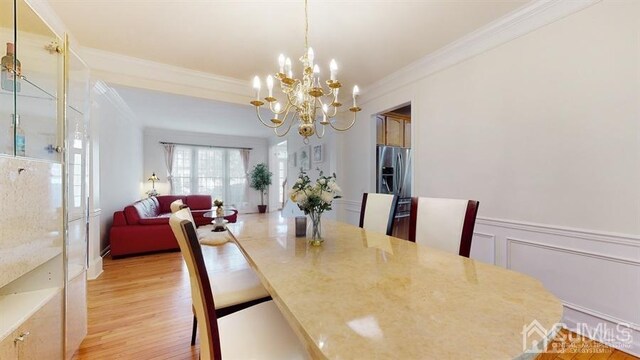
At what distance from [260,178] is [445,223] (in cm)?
704

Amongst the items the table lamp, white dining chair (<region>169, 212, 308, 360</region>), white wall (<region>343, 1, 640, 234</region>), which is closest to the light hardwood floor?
white dining chair (<region>169, 212, 308, 360</region>)

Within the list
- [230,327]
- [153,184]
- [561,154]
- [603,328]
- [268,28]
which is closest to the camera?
[230,327]

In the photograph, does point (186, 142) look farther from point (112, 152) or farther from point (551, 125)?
point (551, 125)

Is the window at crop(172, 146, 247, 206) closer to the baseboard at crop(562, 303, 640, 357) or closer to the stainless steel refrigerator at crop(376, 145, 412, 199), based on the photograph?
the stainless steel refrigerator at crop(376, 145, 412, 199)

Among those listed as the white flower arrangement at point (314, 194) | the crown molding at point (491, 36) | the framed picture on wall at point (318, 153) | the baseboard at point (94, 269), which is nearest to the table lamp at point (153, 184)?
the baseboard at point (94, 269)

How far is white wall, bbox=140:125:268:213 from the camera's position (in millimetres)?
7113

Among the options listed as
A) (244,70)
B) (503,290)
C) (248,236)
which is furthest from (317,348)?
(244,70)

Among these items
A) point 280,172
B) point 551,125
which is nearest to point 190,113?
point 280,172

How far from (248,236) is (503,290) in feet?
Answer: 4.45

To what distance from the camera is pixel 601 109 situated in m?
1.77

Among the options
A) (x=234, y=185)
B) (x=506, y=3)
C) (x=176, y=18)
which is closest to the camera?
(x=506, y=3)

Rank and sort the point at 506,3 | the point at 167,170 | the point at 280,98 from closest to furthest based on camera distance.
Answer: the point at 506,3, the point at 280,98, the point at 167,170

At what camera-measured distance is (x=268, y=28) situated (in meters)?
2.29

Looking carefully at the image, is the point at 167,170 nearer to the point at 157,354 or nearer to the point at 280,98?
the point at 280,98
